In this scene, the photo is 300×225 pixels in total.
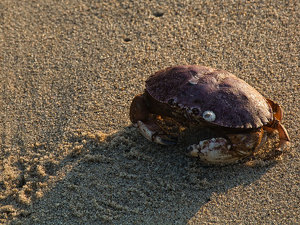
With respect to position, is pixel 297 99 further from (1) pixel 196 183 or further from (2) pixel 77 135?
(2) pixel 77 135

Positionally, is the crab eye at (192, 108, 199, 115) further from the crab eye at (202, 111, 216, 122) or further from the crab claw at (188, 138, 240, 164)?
the crab claw at (188, 138, 240, 164)

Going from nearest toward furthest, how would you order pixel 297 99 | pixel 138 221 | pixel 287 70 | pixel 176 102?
pixel 138 221, pixel 176 102, pixel 297 99, pixel 287 70

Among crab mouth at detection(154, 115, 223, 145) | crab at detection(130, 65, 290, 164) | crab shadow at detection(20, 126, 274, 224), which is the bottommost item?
crab shadow at detection(20, 126, 274, 224)

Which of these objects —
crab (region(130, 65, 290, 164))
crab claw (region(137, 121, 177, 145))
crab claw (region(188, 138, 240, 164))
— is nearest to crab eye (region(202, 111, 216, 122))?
crab (region(130, 65, 290, 164))

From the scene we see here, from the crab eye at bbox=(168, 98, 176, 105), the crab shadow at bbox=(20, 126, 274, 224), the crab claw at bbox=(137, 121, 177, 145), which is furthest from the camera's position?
the crab claw at bbox=(137, 121, 177, 145)

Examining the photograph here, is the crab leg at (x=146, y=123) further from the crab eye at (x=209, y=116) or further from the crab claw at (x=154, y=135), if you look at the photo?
the crab eye at (x=209, y=116)

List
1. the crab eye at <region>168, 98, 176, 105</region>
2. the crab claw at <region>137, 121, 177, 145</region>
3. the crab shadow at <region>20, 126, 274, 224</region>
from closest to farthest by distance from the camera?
the crab shadow at <region>20, 126, 274, 224</region>
the crab eye at <region>168, 98, 176, 105</region>
the crab claw at <region>137, 121, 177, 145</region>

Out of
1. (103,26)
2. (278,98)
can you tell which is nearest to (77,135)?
(103,26)

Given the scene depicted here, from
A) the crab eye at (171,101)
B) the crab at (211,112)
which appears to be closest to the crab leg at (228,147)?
the crab at (211,112)
